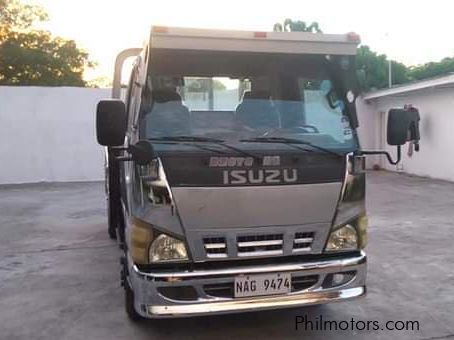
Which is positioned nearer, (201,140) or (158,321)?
(201,140)

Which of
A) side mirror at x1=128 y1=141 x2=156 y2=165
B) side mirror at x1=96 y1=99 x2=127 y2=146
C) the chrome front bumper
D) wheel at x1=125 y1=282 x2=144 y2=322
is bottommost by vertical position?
wheel at x1=125 y1=282 x2=144 y2=322

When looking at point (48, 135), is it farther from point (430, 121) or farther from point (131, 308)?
point (131, 308)

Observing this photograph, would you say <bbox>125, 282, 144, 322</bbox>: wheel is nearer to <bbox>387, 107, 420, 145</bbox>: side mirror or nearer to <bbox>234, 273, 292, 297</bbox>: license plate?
<bbox>234, 273, 292, 297</bbox>: license plate

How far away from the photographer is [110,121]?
11.2 feet

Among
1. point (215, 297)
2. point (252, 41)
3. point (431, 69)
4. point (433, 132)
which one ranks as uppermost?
point (431, 69)

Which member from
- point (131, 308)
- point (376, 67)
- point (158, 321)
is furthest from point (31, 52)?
point (158, 321)

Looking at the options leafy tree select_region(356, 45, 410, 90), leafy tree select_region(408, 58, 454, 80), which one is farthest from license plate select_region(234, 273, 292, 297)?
leafy tree select_region(408, 58, 454, 80)

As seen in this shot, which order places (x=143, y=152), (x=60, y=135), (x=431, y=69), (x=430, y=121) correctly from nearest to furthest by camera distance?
(x=143, y=152), (x=430, y=121), (x=60, y=135), (x=431, y=69)

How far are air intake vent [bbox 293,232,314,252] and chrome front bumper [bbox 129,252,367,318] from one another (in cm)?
9

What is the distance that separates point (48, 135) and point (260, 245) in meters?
12.7

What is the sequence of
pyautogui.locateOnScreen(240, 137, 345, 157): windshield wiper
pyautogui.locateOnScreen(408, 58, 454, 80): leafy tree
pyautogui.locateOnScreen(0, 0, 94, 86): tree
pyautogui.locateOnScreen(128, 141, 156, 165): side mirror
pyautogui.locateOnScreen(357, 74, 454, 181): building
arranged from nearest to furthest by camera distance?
pyautogui.locateOnScreen(128, 141, 156, 165): side mirror
pyautogui.locateOnScreen(240, 137, 345, 157): windshield wiper
pyautogui.locateOnScreen(357, 74, 454, 181): building
pyautogui.locateOnScreen(0, 0, 94, 86): tree
pyautogui.locateOnScreen(408, 58, 454, 80): leafy tree

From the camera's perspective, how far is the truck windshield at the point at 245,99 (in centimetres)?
361

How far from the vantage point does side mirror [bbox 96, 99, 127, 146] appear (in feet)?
11.2

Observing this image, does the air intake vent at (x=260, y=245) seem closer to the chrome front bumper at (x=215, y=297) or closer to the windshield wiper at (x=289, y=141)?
the chrome front bumper at (x=215, y=297)
